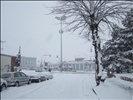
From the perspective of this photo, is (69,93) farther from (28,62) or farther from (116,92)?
(28,62)

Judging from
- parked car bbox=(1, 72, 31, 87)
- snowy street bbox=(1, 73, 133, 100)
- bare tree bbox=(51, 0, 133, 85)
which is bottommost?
snowy street bbox=(1, 73, 133, 100)

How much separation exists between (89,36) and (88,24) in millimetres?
2972

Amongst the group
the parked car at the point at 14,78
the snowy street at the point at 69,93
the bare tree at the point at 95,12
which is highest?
the bare tree at the point at 95,12

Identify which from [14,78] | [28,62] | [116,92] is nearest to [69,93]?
[116,92]

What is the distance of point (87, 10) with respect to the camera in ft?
61.5

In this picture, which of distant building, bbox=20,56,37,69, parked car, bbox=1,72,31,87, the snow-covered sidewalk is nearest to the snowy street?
the snow-covered sidewalk

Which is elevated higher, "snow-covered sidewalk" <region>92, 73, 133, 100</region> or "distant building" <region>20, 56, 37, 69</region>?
"distant building" <region>20, 56, 37, 69</region>

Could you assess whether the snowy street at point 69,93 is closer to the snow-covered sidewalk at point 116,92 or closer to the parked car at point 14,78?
the snow-covered sidewalk at point 116,92

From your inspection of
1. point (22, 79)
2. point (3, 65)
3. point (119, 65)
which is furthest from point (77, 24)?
point (3, 65)

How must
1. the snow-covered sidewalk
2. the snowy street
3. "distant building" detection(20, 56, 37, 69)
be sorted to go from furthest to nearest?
"distant building" detection(20, 56, 37, 69) < the snowy street < the snow-covered sidewalk

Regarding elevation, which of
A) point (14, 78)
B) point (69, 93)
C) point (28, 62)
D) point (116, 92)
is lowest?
point (69, 93)

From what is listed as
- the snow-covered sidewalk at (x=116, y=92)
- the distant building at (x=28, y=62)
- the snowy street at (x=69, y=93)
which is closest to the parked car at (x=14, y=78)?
the snowy street at (x=69, y=93)

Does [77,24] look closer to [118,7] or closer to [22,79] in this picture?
[118,7]

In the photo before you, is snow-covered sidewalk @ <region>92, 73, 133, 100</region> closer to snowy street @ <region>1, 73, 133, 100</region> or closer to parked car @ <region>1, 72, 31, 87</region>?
snowy street @ <region>1, 73, 133, 100</region>
